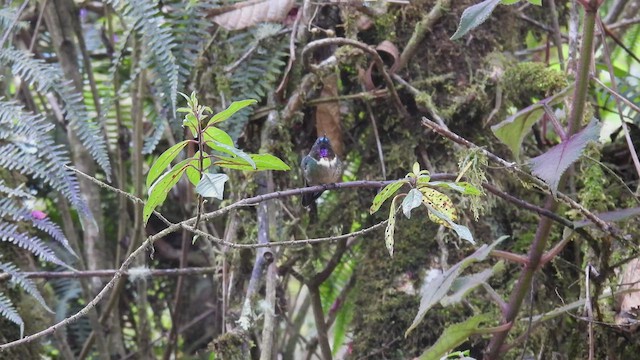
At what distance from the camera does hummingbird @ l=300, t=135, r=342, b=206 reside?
7.03 ft

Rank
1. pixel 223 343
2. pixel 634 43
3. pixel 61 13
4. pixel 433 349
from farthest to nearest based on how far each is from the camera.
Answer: pixel 634 43, pixel 61 13, pixel 223 343, pixel 433 349

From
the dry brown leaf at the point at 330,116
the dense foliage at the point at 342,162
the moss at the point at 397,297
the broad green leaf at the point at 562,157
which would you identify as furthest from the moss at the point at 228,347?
the broad green leaf at the point at 562,157

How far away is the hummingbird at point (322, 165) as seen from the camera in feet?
7.03

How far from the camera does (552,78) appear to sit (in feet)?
7.54

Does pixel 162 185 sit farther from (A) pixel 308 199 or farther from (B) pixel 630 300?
(B) pixel 630 300

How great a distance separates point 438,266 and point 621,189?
62 cm

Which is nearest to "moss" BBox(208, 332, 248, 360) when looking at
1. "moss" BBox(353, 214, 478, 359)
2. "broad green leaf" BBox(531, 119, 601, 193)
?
"moss" BBox(353, 214, 478, 359)

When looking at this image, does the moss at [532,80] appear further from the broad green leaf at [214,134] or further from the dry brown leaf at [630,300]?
the broad green leaf at [214,134]

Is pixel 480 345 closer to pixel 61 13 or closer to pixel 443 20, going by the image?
pixel 443 20

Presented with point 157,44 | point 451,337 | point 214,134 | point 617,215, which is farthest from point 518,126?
point 157,44

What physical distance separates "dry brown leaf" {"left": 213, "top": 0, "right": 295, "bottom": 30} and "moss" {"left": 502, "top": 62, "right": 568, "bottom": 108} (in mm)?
713

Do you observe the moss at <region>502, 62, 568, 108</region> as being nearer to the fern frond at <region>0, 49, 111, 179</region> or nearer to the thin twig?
the thin twig

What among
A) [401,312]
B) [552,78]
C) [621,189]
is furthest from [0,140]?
[621,189]

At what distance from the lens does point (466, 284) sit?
5.43ft
